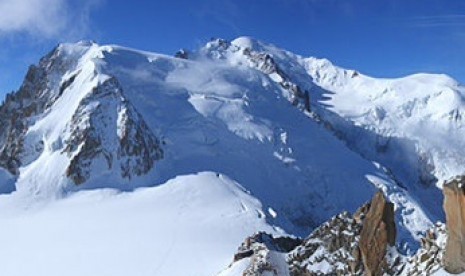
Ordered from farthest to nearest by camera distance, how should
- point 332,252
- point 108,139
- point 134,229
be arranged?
point 108,139, point 134,229, point 332,252

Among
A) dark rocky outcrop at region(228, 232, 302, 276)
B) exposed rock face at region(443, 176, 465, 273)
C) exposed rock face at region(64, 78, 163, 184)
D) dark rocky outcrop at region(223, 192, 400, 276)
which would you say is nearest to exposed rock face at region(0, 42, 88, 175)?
exposed rock face at region(64, 78, 163, 184)

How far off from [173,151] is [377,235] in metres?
78.6

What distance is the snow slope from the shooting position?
7319 cm

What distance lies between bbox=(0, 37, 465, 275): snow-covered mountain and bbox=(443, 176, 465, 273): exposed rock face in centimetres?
3771

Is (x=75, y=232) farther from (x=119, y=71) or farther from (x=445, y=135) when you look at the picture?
(x=445, y=135)

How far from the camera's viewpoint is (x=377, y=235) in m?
34.7

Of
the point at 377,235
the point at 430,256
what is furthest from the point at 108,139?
the point at 430,256

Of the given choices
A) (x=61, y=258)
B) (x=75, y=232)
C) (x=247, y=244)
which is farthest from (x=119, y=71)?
(x=247, y=244)

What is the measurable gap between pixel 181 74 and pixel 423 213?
47.3 meters

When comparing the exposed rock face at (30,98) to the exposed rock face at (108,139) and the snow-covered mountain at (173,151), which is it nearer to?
the snow-covered mountain at (173,151)

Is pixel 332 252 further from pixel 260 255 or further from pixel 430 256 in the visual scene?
pixel 430 256

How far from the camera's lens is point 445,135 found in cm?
17850

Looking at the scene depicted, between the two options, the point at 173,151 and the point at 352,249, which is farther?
the point at 173,151

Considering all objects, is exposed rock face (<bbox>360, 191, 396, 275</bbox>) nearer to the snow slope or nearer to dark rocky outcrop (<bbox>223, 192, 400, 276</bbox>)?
dark rocky outcrop (<bbox>223, 192, 400, 276</bbox>)
